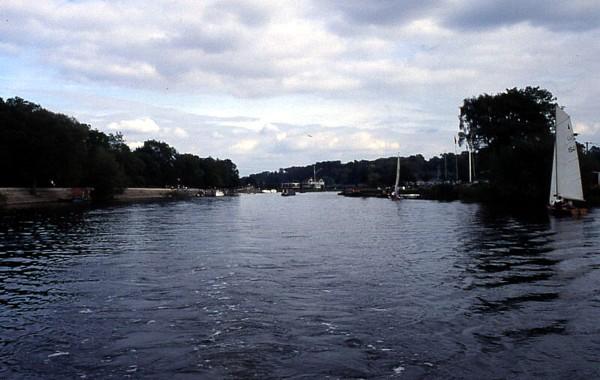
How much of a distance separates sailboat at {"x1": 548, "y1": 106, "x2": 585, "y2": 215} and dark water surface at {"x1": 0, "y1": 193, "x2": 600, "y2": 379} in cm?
2915

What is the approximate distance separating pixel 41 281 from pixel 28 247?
1395 cm

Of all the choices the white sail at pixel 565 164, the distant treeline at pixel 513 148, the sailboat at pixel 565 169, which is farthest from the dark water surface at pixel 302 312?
the distant treeline at pixel 513 148

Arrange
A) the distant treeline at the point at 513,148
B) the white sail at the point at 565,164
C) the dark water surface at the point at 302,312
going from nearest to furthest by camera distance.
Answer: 1. the dark water surface at the point at 302,312
2. the white sail at the point at 565,164
3. the distant treeline at the point at 513,148

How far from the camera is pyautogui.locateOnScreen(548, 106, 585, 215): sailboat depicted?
59.1 m

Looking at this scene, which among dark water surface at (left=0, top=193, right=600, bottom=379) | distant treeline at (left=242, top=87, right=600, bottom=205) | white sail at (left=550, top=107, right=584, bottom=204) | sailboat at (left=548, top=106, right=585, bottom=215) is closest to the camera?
dark water surface at (left=0, top=193, right=600, bottom=379)

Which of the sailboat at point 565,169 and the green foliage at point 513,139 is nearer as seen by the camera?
the sailboat at point 565,169

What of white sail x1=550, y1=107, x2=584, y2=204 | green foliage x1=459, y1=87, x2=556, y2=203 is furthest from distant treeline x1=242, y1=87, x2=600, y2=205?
white sail x1=550, y1=107, x2=584, y2=204

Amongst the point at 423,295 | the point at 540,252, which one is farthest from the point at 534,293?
the point at 540,252

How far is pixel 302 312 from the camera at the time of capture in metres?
16.6

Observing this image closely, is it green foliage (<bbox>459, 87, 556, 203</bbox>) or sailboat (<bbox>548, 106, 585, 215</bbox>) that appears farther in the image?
green foliage (<bbox>459, 87, 556, 203</bbox>)

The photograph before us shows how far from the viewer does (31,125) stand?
124 metres

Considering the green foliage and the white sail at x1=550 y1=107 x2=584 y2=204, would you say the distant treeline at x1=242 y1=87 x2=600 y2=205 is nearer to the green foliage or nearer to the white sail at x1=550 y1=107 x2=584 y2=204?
the green foliage

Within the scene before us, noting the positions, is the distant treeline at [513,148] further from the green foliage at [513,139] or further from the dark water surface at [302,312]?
the dark water surface at [302,312]

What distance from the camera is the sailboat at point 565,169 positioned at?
59125mm
